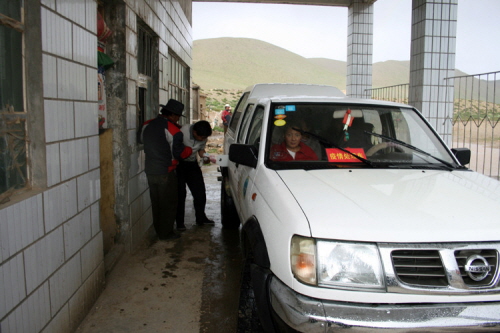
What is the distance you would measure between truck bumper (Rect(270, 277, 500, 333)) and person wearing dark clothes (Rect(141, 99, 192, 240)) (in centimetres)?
362

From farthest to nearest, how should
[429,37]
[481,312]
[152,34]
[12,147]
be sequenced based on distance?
[429,37]
[152,34]
[12,147]
[481,312]

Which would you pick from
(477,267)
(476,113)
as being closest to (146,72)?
(477,267)

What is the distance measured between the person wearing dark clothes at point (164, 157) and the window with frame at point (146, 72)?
1.58 ft

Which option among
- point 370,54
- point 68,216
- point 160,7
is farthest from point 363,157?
point 370,54

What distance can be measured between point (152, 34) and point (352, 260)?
5.20 metres

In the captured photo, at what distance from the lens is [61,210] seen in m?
3.12

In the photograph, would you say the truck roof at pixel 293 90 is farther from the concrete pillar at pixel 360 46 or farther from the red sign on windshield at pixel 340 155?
the concrete pillar at pixel 360 46

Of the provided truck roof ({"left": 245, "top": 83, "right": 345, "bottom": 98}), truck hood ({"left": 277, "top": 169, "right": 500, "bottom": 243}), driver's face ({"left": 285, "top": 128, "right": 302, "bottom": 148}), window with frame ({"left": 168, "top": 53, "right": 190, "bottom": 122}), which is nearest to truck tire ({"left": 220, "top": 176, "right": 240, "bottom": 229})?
truck roof ({"left": 245, "top": 83, "right": 345, "bottom": 98})

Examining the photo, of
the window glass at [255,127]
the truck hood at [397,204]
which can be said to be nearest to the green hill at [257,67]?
the window glass at [255,127]

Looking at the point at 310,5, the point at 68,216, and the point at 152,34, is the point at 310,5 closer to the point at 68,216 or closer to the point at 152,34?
the point at 152,34

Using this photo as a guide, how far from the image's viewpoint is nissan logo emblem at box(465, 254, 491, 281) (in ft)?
7.27

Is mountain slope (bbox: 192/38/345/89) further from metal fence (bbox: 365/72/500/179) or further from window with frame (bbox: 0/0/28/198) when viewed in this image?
window with frame (bbox: 0/0/28/198)

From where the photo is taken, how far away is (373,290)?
219cm

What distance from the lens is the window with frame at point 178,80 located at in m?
8.37
